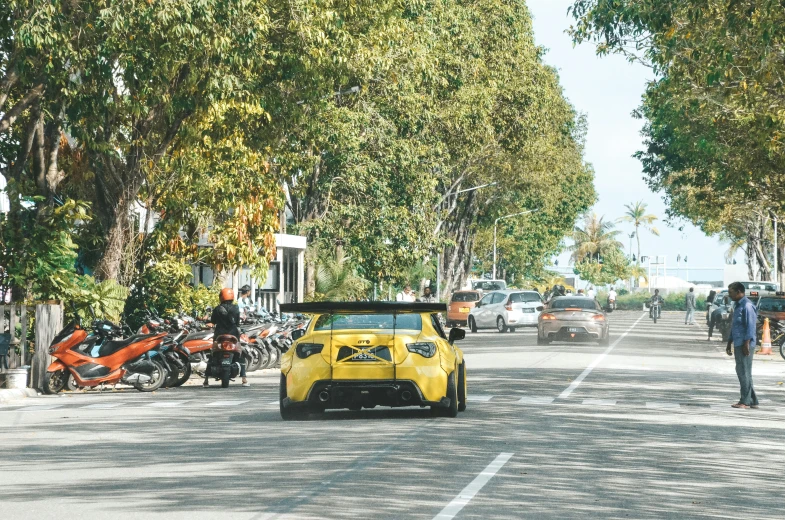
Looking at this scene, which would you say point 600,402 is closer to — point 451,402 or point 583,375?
point 451,402

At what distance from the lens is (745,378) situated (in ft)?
64.8

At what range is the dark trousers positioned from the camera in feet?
64.6

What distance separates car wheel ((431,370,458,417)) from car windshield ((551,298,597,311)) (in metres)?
24.8

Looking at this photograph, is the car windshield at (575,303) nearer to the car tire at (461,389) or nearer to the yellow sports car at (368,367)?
the car tire at (461,389)

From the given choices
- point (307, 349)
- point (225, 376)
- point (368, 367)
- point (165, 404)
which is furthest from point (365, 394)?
point (225, 376)

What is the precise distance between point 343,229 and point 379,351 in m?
28.3

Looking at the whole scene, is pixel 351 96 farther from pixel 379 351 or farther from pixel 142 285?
pixel 379 351

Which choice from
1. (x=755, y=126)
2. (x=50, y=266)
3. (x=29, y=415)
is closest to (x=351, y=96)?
(x=755, y=126)

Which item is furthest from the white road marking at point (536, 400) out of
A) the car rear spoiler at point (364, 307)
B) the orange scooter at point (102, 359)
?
the orange scooter at point (102, 359)

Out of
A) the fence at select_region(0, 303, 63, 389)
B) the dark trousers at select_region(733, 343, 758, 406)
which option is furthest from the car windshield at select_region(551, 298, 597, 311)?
the dark trousers at select_region(733, 343, 758, 406)

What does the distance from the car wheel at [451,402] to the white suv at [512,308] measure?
3770 cm

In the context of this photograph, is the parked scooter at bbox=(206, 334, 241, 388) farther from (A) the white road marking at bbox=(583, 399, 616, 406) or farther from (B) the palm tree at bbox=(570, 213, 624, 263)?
(B) the palm tree at bbox=(570, 213, 624, 263)

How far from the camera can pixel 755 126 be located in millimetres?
28891

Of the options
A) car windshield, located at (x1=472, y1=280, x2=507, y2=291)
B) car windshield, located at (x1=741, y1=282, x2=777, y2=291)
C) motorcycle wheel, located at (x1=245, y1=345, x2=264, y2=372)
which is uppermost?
car windshield, located at (x1=472, y1=280, x2=507, y2=291)
